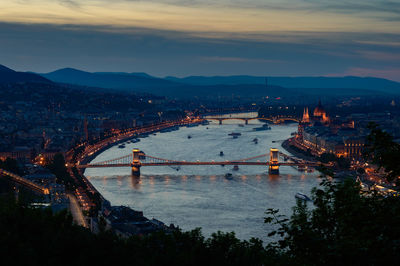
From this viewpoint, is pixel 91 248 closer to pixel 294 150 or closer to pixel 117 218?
pixel 117 218

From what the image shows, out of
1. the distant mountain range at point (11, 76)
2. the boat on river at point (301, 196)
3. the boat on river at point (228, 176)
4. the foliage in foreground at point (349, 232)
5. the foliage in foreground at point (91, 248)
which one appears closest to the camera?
the foliage in foreground at point (349, 232)

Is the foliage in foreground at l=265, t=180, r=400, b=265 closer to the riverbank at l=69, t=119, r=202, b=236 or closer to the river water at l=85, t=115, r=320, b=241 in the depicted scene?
the riverbank at l=69, t=119, r=202, b=236

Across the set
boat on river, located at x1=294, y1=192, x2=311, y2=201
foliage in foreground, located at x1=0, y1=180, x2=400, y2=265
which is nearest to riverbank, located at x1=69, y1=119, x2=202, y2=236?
foliage in foreground, located at x1=0, y1=180, x2=400, y2=265

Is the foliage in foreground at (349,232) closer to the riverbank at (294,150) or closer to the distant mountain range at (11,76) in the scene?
the riverbank at (294,150)

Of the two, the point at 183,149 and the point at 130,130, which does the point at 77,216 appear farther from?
the point at 130,130

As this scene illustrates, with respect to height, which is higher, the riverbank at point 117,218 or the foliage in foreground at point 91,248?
the foliage in foreground at point 91,248

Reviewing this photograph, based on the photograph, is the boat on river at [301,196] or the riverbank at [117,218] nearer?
the riverbank at [117,218]

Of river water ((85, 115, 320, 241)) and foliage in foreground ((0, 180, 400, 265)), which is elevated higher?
foliage in foreground ((0, 180, 400, 265))

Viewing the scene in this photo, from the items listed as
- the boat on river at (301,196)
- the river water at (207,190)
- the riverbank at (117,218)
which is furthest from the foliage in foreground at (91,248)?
the boat on river at (301,196)

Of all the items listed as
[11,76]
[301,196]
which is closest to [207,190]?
[301,196]
